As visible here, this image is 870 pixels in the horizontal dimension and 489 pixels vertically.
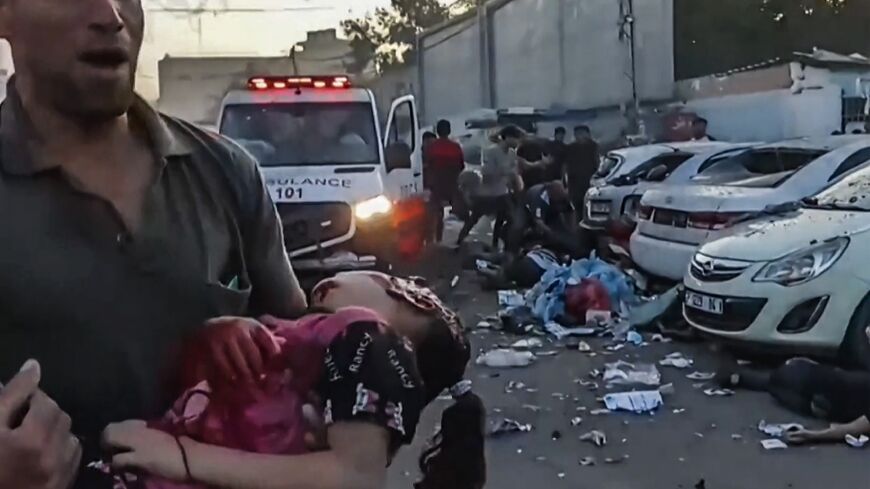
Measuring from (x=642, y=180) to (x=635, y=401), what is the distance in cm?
641

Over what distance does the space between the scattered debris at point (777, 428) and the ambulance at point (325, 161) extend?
4809 millimetres

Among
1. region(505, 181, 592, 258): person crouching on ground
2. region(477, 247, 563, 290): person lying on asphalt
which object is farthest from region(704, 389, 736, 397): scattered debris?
region(505, 181, 592, 258): person crouching on ground

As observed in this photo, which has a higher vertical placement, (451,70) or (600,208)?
(451,70)

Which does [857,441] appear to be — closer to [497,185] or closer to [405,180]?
[405,180]

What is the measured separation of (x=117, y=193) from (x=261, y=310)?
1.06 feet

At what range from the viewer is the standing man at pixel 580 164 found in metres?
18.4

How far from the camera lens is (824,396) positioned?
6.87 meters

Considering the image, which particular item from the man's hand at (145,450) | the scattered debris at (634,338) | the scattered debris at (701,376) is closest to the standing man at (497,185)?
the scattered debris at (634,338)

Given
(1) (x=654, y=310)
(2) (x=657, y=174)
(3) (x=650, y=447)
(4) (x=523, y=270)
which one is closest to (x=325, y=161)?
(4) (x=523, y=270)

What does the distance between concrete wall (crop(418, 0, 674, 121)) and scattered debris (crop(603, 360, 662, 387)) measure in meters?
23.1

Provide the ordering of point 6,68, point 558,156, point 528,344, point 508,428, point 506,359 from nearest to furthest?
point 6,68
point 508,428
point 506,359
point 528,344
point 558,156

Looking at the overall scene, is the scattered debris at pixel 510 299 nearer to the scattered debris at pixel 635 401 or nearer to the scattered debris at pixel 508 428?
the scattered debris at pixel 635 401

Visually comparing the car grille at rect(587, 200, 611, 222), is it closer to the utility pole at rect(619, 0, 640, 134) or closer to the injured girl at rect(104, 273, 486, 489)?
the injured girl at rect(104, 273, 486, 489)

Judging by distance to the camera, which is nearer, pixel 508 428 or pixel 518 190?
pixel 508 428
